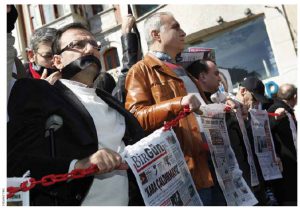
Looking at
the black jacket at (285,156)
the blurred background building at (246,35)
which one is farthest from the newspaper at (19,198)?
the blurred background building at (246,35)

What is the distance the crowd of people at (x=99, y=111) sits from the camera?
154 centimetres

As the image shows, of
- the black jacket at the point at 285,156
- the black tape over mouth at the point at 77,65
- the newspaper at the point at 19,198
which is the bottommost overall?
the black jacket at the point at 285,156

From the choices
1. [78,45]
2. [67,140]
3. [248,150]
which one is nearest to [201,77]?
[248,150]

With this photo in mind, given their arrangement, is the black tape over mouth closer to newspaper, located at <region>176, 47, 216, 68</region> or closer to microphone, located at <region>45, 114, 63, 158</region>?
microphone, located at <region>45, 114, 63, 158</region>

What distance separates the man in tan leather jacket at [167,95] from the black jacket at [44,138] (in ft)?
1.92

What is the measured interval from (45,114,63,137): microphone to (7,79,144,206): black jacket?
21mm

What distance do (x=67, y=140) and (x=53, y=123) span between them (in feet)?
0.41

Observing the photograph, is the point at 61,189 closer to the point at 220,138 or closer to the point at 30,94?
the point at 30,94

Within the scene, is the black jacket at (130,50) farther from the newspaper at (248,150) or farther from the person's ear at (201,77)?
the newspaper at (248,150)

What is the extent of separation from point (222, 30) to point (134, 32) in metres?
10.0

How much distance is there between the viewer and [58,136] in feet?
5.38

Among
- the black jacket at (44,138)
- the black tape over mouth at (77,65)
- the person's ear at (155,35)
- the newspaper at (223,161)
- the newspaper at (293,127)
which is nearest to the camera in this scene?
the black jacket at (44,138)

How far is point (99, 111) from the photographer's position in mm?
1874

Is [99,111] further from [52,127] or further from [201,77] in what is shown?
[201,77]
